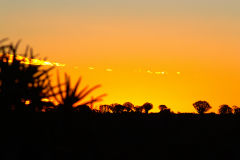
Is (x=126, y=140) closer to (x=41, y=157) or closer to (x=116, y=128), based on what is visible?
(x=116, y=128)

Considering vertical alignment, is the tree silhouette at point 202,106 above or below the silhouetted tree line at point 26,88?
above

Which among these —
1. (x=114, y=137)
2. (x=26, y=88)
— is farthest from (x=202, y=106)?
(x=26, y=88)

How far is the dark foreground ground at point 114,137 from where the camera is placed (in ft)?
32.2

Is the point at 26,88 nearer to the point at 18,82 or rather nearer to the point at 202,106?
the point at 18,82

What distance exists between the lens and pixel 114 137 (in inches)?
603

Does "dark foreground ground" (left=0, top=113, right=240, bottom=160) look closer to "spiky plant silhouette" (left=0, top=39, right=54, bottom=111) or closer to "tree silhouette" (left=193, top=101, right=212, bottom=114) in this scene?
"spiky plant silhouette" (left=0, top=39, right=54, bottom=111)

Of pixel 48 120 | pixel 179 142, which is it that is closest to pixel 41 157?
pixel 48 120

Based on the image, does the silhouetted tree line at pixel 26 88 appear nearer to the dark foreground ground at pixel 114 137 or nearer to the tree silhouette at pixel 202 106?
the dark foreground ground at pixel 114 137

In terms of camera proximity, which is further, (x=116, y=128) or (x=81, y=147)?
(x=116, y=128)

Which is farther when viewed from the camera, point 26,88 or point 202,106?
point 202,106

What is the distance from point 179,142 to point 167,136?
117 cm

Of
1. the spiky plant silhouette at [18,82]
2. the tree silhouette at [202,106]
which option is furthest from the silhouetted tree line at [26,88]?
the tree silhouette at [202,106]

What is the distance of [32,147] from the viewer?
10414mm

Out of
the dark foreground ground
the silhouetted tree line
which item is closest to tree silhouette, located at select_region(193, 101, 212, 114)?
the dark foreground ground
